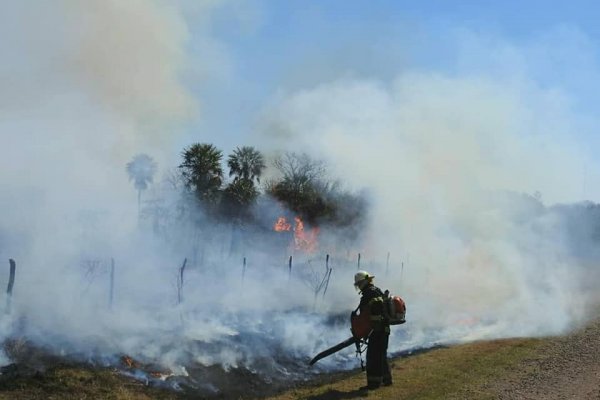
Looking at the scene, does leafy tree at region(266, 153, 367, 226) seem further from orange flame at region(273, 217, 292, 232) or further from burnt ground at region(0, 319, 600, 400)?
burnt ground at region(0, 319, 600, 400)

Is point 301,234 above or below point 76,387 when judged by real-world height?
above

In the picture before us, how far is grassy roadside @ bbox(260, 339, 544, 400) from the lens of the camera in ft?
33.6

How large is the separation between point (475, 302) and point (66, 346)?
18.8 metres

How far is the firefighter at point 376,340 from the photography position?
10.9m

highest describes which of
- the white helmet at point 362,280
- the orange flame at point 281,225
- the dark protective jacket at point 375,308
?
the orange flame at point 281,225

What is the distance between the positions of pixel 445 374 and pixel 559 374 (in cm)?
226

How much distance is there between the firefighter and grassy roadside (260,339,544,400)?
0.24 metres

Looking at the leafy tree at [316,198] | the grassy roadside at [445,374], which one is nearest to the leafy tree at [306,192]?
the leafy tree at [316,198]

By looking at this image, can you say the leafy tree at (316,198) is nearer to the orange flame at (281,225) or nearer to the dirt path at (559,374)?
the orange flame at (281,225)

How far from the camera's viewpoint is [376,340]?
11.0 metres

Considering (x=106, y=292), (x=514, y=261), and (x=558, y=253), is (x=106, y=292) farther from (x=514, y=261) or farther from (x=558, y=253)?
(x=558, y=253)

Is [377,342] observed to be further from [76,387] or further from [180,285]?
[180,285]

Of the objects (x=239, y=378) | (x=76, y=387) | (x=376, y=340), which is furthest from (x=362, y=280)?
(x=76, y=387)

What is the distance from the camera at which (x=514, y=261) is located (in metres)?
28.8
